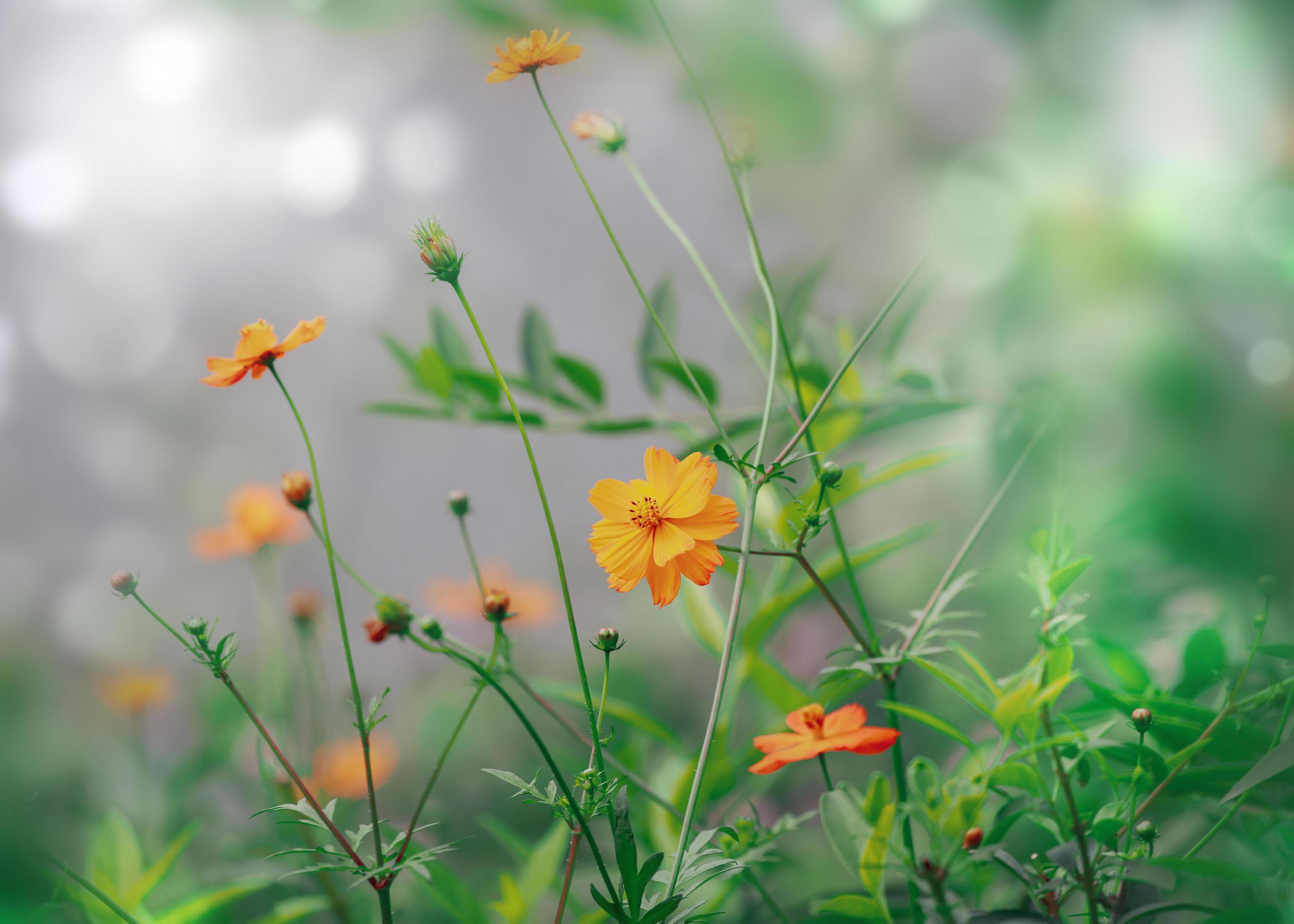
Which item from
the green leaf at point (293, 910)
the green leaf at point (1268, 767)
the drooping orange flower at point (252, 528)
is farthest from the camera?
the drooping orange flower at point (252, 528)

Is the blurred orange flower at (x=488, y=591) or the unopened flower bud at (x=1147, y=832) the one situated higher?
Answer: the unopened flower bud at (x=1147, y=832)

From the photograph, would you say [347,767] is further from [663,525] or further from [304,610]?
[663,525]

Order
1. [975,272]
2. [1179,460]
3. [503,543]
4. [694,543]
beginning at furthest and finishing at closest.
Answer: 1. [503,543]
2. [975,272]
3. [1179,460]
4. [694,543]

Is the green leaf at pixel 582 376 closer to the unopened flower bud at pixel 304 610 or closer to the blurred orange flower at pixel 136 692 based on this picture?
the unopened flower bud at pixel 304 610

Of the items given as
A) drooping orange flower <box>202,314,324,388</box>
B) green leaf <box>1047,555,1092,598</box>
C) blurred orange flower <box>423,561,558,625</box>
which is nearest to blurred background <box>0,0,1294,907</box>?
blurred orange flower <box>423,561,558,625</box>

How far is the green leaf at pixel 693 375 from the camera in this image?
347 millimetres

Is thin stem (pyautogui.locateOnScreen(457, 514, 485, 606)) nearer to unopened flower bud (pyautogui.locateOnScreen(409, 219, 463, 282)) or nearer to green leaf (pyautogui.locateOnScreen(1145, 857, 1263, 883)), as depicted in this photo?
unopened flower bud (pyautogui.locateOnScreen(409, 219, 463, 282))

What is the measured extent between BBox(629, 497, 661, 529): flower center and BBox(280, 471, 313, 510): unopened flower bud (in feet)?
0.39

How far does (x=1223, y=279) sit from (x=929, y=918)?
37 centimetres

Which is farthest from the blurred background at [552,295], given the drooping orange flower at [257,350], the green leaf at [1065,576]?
the drooping orange flower at [257,350]

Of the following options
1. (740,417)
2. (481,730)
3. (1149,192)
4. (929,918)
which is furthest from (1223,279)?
(481,730)

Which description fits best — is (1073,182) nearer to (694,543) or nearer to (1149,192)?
(1149,192)

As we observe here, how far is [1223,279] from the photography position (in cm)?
41

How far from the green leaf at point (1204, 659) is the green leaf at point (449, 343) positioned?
318mm
